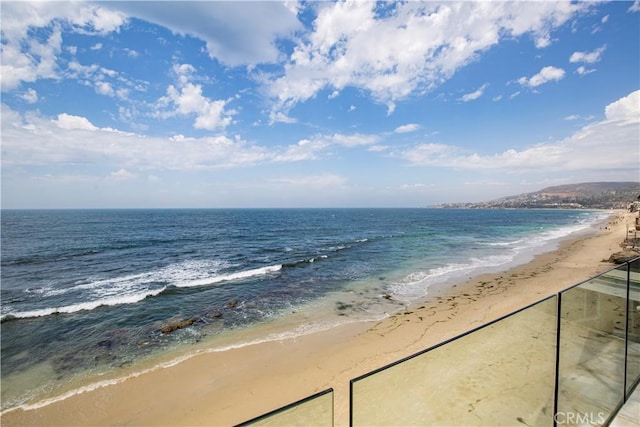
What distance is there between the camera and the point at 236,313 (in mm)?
13539

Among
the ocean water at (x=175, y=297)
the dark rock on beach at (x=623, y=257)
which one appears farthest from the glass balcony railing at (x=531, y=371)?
the dark rock on beach at (x=623, y=257)

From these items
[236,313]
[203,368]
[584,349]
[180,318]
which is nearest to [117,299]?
[180,318]

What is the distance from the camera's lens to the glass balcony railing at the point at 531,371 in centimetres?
261

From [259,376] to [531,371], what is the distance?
24.0 ft

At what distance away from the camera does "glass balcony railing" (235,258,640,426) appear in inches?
103

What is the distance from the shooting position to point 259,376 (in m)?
8.58

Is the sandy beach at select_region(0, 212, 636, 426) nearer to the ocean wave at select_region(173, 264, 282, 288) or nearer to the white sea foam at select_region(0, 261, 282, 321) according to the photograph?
the white sea foam at select_region(0, 261, 282, 321)

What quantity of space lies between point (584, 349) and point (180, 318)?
1388 cm

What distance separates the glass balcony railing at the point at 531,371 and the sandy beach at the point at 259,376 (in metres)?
3.67

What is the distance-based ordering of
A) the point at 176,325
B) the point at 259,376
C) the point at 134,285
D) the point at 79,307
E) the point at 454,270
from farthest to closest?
the point at 454,270 < the point at 134,285 < the point at 79,307 < the point at 176,325 < the point at 259,376

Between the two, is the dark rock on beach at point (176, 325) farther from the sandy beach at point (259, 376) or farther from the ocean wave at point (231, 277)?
the ocean wave at point (231, 277)

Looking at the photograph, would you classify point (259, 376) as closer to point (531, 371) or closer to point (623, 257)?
point (531, 371)

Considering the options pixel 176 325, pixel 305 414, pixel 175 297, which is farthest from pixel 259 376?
pixel 175 297

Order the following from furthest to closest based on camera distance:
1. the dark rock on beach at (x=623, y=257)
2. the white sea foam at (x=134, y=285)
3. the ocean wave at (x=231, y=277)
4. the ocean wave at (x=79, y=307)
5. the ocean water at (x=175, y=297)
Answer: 1. the dark rock on beach at (x=623, y=257)
2. the ocean wave at (x=231, y=277)
3. the white sea foam at (x=134, y=285)
4. the ocean wave at (x=79, y=307)
5. the ocean water at (x=175, y=297)
